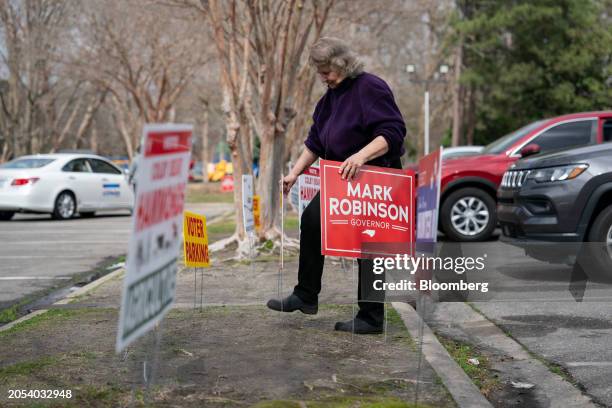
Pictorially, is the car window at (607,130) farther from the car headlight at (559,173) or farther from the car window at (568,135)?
the car headlight at (559,173)

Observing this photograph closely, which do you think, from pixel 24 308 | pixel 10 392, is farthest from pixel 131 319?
pixel 24 308

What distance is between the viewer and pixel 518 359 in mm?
5645

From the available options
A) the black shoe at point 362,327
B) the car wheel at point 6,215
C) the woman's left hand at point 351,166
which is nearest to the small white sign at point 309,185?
the black shoe at point 362,327

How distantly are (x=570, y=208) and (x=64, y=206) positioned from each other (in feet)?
46.4

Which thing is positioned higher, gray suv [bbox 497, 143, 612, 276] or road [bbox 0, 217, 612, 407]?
gray suv [bbox 497, 143, 612, 276]

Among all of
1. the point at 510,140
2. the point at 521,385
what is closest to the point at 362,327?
the point at 521,385

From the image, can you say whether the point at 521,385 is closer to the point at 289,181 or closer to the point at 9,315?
the point at 289,181

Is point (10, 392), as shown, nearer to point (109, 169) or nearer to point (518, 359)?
point (518, 359)

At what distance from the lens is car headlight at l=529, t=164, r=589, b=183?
848cm

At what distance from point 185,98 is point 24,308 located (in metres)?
45.1

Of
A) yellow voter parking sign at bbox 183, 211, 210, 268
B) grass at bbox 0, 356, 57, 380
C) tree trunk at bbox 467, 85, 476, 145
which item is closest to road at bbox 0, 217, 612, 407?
yellow voter parking sign at bbox 183, 211, 210, 268

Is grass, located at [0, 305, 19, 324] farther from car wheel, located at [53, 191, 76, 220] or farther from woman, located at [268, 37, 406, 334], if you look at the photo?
car wheel, located at [53, 191, 76, 220]

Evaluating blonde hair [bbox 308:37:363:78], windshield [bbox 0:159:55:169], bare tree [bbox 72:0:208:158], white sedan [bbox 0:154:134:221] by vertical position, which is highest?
bare tree [bbox 72:0:208:158]

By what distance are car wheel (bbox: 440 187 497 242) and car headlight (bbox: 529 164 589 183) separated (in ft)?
12.7
